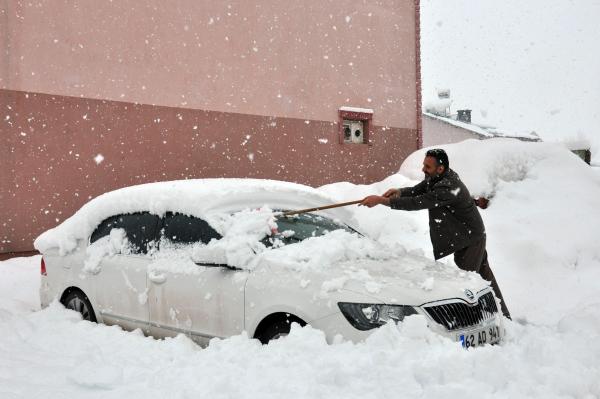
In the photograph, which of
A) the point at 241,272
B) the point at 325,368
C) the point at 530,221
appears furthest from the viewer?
the point at 530,221

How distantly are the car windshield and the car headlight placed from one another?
38.4 inches

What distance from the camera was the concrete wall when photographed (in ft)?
32.0

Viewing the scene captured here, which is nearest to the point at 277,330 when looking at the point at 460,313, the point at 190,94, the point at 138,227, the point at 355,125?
the point at 460,313

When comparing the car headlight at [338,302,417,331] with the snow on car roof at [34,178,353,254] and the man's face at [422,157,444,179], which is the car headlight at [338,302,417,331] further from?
the man's face at [422,157,444,179]

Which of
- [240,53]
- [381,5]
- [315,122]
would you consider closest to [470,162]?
[315,122]

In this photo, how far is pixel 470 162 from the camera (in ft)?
32.4

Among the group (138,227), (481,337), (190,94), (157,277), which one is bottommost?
(481,337)

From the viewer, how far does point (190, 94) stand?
38.1 ft

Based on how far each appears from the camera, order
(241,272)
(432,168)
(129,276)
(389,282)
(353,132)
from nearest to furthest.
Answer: (389,282), (241,272), (129,276), (432,168), (353,132)

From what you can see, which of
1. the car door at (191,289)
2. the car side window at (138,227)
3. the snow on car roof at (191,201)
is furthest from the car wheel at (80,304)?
the car door at (191,289)

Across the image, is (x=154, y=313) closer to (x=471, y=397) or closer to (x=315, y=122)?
(x=471, y=397)

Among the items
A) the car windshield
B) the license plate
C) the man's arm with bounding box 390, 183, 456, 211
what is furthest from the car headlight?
the man's arm with bounding box 390, 183, 456, 211

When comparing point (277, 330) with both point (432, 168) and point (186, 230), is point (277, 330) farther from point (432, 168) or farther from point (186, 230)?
point (432, 168)

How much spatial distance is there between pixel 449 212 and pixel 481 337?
5.99ft
